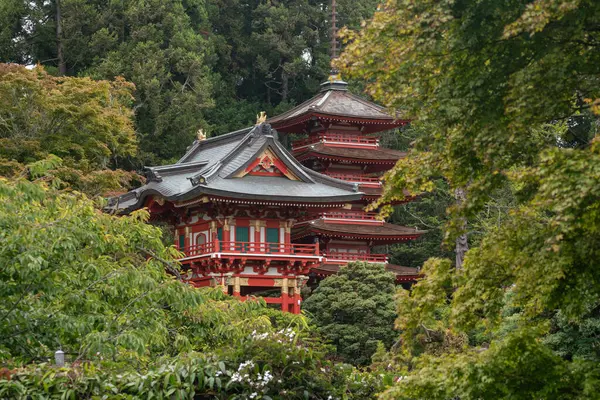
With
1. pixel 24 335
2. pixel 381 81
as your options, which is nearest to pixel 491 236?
pixel 381 81

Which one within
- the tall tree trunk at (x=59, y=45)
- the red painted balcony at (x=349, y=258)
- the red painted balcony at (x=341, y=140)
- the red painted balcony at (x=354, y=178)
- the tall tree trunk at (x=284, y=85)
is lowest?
the red painted balcony at (x=349, y=258)

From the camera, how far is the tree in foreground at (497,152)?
9.23 metres

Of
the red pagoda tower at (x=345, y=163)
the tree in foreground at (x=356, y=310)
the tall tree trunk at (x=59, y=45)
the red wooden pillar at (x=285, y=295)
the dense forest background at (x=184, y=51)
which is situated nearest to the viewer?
the tree in foreground at (x=356, y=310)

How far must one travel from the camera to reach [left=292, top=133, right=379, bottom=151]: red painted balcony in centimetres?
4291

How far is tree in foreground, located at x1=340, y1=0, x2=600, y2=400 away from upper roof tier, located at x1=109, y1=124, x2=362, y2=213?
2164 cm

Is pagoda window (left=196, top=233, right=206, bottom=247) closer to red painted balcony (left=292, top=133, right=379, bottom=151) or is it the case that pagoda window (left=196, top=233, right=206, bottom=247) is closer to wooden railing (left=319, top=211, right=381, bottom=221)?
wooden railing (left=319, top=211, right=381, bottom=221)

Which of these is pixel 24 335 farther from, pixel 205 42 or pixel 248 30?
pixel 248 30

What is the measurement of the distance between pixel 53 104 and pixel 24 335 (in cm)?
2100

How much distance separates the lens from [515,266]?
32.0 feet

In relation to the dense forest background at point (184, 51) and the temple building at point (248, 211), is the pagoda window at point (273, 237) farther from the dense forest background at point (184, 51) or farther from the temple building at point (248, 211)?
the dense forest background at point (184, 51)

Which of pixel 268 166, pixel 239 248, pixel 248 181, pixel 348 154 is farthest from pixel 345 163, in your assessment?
pixel 239 248

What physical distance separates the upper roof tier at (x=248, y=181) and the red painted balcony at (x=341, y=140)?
6.05 metres

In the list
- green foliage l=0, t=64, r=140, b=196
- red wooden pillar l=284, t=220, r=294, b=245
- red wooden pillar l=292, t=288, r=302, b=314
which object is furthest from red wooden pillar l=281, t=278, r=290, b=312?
green foliage l=0, t=64, r=140, b=196

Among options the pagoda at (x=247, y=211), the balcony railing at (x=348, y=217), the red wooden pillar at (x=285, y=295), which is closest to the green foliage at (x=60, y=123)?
the pagoda at (x=247, y=211)
